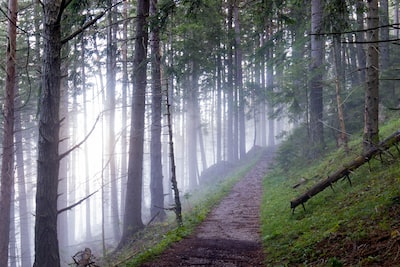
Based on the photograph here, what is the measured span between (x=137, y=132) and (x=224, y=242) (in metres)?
6.15

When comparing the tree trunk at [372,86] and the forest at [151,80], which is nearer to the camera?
the forest at [151,80]

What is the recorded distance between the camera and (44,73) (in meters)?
6.24

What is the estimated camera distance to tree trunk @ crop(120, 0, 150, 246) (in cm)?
1331

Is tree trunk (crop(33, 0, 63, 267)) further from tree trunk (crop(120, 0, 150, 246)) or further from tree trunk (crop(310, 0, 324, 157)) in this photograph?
tree trunk (crop(310, 0, 324, 157))

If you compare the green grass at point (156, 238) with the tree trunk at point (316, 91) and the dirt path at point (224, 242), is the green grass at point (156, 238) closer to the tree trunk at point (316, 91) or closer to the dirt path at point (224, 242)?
the dirt path at point (224, 242)

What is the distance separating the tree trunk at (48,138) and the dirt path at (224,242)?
2.16 metres

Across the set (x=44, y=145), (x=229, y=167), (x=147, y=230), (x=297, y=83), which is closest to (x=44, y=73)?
(x=44, y=145)

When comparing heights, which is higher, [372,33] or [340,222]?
[372,33]

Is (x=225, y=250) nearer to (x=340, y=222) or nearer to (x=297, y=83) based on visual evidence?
(x=340, y=222)

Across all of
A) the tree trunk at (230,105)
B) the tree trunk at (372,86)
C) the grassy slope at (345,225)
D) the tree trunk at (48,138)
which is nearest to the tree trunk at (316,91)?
the tree trunk at (372,86)

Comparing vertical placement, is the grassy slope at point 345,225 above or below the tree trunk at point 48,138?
below

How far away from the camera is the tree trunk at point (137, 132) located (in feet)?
43.7

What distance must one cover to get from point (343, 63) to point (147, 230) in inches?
602

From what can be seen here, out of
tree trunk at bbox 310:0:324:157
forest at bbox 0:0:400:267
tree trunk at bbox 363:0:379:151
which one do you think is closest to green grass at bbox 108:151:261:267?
forest at bbox 0:0:400:267
